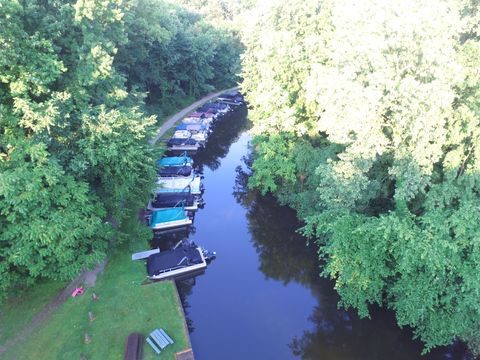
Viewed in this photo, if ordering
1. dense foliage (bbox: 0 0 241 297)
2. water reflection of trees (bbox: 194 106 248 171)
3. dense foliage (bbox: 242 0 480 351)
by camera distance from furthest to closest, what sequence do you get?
water reflection of trees (bbox: 194 106 248 171) < dense foliage (bbox: 0 0 241 297) < dense foliage (bbox: 242 0 480 351)

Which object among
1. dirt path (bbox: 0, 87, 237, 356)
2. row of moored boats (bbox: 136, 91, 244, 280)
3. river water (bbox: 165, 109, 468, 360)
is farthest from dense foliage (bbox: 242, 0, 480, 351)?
dirt path (bbox: 0, 87, 237, 356)

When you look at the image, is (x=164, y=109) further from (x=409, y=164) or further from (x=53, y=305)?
(x=409, y=164)

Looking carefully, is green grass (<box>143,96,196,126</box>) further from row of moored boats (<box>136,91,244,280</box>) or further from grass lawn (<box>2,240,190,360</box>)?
grass lawn (<box>2,240,190,360</box>)

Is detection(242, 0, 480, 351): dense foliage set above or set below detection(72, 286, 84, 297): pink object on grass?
above

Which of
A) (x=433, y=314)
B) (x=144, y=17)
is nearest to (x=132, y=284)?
(x=433, y=314)

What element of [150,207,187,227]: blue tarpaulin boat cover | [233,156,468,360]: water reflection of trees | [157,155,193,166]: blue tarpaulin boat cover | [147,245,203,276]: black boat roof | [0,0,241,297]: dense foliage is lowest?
[233,156,468,360]: water reflection of trees

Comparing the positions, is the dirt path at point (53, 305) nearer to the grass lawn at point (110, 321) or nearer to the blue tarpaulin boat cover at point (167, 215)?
the grass lawn at point (110, 321)

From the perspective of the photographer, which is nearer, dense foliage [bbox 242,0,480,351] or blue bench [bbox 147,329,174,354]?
dense foliage [bbox 242,0,480,351]

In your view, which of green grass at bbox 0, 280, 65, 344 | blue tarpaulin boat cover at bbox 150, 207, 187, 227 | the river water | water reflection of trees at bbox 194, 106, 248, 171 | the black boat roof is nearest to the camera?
green grass at bbox 0, 280, 65, 344
